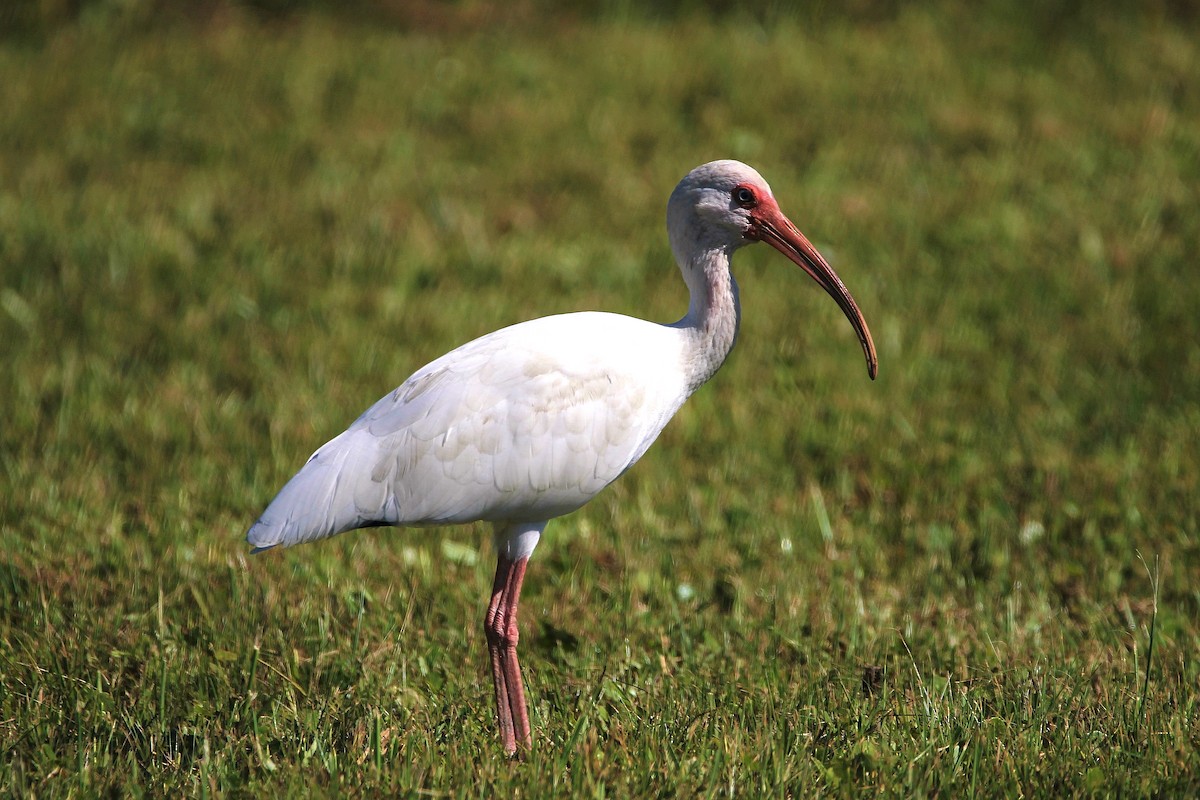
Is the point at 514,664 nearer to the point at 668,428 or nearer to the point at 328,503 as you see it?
the point at 328,503

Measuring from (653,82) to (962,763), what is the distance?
779 cm

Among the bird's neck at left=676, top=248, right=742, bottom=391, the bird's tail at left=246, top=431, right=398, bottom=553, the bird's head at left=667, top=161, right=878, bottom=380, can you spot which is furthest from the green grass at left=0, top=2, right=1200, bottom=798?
the bird's head at left=667, top=161, right=878, bottom=380

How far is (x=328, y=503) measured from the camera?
3916 millimetres

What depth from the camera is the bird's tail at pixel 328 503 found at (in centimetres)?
388

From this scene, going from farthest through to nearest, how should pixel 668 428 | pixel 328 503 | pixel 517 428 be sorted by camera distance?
pixel 668 428 < pixel 517 428 < pixel 328 503

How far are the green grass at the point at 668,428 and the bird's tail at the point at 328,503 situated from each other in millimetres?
529

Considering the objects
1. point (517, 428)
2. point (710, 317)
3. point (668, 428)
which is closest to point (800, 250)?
point (710, 317)

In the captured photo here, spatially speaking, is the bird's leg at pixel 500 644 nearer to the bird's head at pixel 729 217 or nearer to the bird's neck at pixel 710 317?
the bird's neck at pixel 710 317

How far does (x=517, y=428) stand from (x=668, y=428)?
2737 millimetres

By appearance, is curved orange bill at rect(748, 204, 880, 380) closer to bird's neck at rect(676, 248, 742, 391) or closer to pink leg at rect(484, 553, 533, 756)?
bird's neck at rect(676, 248, 742, 391)

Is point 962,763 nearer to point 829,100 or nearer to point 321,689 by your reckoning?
point 321,689

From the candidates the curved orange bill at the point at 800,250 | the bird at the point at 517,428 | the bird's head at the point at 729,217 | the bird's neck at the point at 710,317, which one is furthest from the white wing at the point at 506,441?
the curved orange bill at the point at 800,250

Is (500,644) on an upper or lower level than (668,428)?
upper

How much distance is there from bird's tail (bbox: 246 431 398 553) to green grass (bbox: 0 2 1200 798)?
1.74 ft
